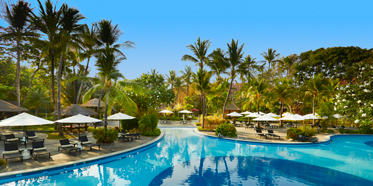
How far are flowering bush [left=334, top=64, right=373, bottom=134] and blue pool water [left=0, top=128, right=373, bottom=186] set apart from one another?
2.70 meters

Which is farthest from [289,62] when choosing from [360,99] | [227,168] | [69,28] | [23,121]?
[23,121]

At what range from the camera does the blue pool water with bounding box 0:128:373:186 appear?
24.2 feet

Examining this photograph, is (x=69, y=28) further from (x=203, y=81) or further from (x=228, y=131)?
(x=228, y=131)

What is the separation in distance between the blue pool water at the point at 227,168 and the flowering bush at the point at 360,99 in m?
2.70

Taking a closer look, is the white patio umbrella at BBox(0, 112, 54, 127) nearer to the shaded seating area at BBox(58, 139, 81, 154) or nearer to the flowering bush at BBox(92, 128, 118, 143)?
the shaded seating area at BBox(58, 139, 81, 154)

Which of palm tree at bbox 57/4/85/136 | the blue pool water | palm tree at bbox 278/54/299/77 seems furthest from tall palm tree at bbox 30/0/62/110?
palm tree at bbox 278/54/299/77

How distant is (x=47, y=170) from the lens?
299 inches

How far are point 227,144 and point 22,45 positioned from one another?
22513 millimetres

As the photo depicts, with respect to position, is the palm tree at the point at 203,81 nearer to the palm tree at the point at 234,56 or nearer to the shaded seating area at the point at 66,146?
the palm tree at the point at 234,56

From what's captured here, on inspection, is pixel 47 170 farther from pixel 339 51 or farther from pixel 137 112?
pixel 339 51

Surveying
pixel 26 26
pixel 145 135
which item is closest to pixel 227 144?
pixel 145 135

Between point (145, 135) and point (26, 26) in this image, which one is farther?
point (26, 26)

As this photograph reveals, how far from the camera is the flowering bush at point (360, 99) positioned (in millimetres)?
6988

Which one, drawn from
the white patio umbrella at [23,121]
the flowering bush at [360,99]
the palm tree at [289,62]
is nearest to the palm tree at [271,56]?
the palm tree at [289,62]
